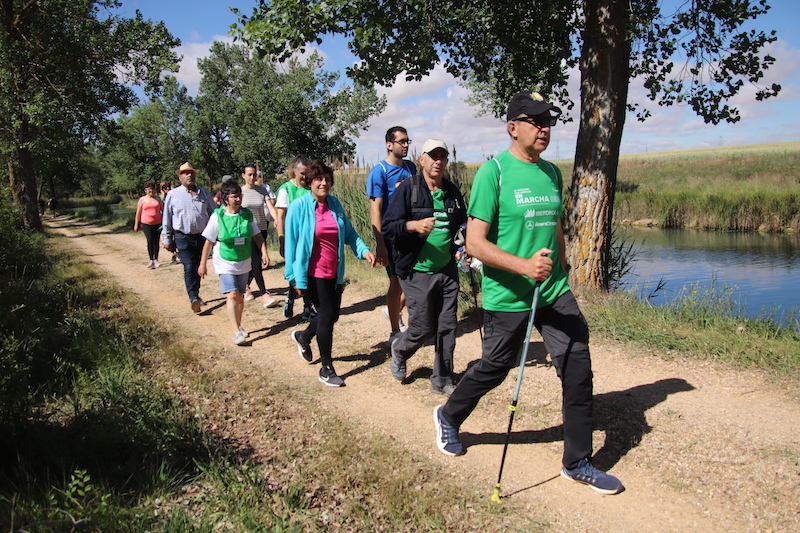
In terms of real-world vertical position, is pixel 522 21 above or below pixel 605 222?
above

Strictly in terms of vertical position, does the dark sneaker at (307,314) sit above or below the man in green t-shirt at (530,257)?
below

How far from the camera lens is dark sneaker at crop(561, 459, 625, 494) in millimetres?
3219

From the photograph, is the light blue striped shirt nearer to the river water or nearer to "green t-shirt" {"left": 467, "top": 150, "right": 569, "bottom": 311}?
"green t-shirt" {"left": 467, "top": 150, "right": 569, "bottom": 311}

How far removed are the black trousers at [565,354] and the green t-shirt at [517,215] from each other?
0.28 feet

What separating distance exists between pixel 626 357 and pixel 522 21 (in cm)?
555

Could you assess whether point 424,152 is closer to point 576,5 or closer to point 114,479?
point 114,479

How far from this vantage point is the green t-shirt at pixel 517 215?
3.26m

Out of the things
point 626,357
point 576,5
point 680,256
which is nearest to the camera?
point 626,357

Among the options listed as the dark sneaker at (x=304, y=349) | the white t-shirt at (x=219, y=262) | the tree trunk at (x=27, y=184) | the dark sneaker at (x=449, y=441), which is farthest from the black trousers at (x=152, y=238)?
the tree trunk at (x=27, y=184)

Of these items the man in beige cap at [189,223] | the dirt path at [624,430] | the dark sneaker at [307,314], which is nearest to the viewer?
the dirt path at [624,430]

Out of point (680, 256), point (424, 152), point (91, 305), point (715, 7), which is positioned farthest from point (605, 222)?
point (680, 256)

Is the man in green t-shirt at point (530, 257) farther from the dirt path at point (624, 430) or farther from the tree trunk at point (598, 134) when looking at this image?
the tree trunk at point (598, 134)

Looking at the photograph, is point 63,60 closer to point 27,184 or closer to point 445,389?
point 27,184

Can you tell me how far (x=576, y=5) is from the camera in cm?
810
